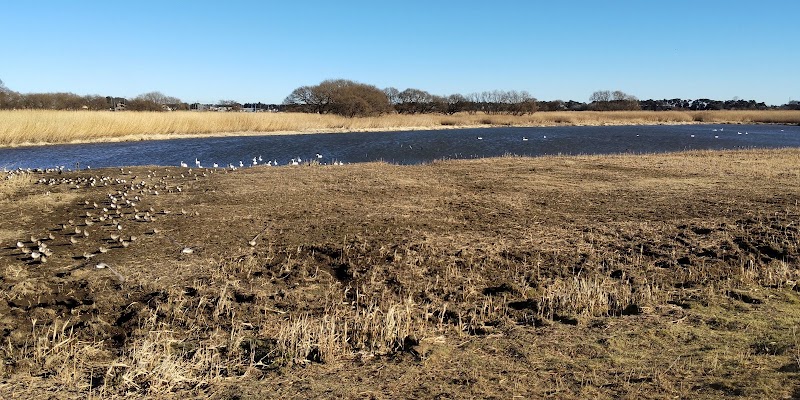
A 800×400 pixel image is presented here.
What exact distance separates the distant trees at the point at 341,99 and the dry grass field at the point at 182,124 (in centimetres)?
835

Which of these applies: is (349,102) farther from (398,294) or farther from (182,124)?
(398,294)

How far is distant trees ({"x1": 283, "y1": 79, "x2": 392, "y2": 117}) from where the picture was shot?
208 feet

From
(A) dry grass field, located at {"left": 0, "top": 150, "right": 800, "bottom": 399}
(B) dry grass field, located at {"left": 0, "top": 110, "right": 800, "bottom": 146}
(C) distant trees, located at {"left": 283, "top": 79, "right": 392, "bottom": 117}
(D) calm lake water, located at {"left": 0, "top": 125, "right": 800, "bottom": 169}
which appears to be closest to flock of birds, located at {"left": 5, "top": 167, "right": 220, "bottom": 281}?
(A) dry grass field, located at {"left": 0, "top": 150, "right": 800, "bottom": 399}

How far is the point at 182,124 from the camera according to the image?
4153 cm

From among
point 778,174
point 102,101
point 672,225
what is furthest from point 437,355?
point 102,101

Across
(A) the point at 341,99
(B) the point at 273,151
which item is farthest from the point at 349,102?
(B) the point at 273,151

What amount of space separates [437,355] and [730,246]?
5.46 meters

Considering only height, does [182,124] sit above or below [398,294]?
above

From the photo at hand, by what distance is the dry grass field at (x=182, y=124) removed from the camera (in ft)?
106

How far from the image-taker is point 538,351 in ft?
15.1

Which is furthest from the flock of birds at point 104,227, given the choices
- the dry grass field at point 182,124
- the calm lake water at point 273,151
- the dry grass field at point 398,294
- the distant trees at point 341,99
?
the distant trees at point 341,99

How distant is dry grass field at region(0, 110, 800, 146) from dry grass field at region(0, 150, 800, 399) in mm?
24612

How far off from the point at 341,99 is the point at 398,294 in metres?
59.9

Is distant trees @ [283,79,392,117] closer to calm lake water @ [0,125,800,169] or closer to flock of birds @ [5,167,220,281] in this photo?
calm lake water @ [0,125,800,169]
